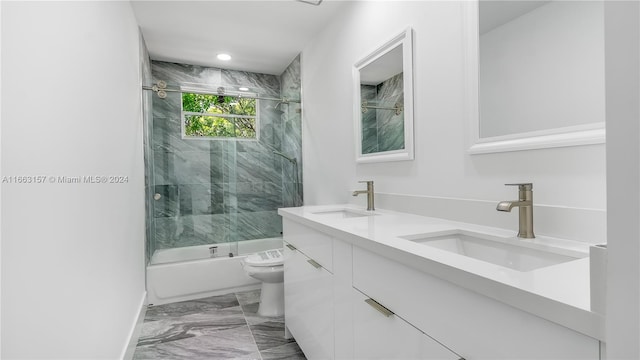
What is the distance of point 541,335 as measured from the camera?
531 mm

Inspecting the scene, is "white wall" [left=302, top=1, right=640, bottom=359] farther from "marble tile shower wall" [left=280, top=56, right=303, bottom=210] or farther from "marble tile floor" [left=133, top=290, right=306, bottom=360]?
"marble tile floor" [left=133, top=290, right=306, bottom=360]

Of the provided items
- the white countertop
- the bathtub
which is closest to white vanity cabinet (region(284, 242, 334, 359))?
the white countertop

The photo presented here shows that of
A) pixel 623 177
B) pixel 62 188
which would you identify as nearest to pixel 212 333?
pixel 62 188

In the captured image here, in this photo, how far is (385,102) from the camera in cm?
181

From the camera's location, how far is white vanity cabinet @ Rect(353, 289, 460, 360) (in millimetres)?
784

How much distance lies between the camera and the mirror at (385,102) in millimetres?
1604

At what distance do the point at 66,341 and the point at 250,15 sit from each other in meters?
2.27

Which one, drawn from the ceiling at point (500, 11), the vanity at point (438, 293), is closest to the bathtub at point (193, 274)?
the vanity at point (438, 293)

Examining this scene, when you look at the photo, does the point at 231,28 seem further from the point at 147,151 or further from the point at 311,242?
the point at 311,242

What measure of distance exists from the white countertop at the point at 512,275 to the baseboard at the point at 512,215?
32 mm

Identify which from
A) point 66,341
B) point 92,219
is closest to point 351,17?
point 92,219

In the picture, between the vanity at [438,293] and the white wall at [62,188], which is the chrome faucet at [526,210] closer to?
the vanity at [438,293]

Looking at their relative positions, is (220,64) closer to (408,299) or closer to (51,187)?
(51,187)

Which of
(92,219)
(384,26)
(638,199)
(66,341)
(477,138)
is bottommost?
(66,341)
